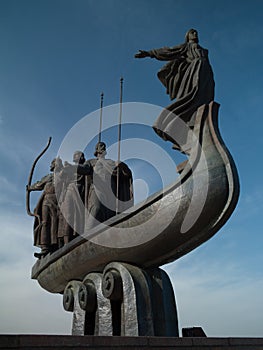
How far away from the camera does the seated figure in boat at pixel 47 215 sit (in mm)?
8680

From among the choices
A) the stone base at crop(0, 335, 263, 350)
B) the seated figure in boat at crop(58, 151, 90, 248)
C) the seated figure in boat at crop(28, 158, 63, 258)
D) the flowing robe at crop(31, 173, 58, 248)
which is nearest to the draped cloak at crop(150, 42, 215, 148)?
the stone base at crop(0, 335, 263, 350)

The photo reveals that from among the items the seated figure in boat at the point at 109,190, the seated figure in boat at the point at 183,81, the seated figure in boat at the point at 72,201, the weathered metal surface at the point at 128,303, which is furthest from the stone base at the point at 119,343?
the seated figure in boat at the point at 72,201

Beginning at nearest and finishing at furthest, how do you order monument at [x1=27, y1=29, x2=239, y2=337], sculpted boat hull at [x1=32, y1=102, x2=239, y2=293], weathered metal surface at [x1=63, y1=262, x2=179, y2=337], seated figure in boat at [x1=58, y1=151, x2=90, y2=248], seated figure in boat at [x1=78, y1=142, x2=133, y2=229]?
sculpted boat hull at [x1=32, y1=102, x2=239, y2=293]
monument at [x1=27, y1=29, x2=239, y2=337]
weathered metal surface at [x1=63, y1=262, x2=179, y2=337]
seated figure in boat at [x1=78, y1=142, x2=133, y2=229]
seated figure in boat at [x1=58, y1=151, x2=90, y2=248]

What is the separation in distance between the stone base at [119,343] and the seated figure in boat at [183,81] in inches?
106

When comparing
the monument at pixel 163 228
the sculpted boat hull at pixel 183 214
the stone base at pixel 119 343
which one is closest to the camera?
the stone base at pixel 119 343

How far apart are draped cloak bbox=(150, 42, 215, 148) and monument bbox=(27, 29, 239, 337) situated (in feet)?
0.05

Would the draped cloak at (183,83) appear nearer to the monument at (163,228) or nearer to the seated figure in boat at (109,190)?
the monument at (163,228)

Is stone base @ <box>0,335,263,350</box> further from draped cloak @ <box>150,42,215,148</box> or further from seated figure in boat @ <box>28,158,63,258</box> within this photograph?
seated figure in boat @ <box>28,158,63,258</box>

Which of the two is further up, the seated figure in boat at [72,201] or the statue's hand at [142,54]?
the statue's hand at [142,54]

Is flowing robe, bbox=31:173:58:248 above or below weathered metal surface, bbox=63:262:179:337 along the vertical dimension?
above

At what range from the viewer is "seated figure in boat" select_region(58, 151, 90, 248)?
8.30 m

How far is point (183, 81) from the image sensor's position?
20.3 ft

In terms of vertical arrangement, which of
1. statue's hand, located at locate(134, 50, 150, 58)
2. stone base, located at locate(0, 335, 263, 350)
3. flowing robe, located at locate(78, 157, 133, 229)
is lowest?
stone base, located at locate(0, 335, 263, 350)

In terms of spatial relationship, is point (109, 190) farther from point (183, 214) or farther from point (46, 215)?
point (183, 214)
